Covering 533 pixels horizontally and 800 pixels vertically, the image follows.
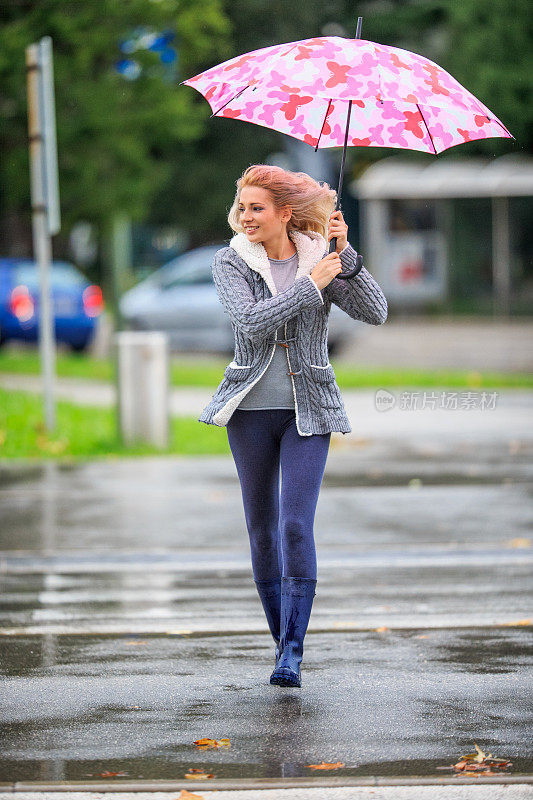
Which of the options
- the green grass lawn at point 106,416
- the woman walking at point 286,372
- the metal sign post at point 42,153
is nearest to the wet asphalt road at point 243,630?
the woman walking at point 286,372

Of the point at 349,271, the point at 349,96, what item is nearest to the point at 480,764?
the point at 349,271

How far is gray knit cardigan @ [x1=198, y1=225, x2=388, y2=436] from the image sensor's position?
4992 mm

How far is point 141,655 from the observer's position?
18.5 feet

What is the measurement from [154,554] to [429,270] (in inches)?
968

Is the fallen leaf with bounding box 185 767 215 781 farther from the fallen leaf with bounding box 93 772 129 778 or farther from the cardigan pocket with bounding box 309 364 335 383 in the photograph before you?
the cardigan pocket with bounding box 309 364 335 383

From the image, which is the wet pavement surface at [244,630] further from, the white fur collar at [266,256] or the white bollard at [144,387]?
the white fur collar at [266,256]

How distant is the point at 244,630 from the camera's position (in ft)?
19.9

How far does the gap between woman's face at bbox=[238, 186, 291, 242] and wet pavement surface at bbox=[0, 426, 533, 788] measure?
164 cm

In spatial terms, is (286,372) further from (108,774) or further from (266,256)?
(108,774)

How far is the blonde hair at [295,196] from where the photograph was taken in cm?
511

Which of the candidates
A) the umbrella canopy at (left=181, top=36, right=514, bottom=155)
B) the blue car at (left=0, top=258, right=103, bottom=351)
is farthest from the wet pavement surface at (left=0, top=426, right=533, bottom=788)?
the blue car at (left=0, top=258, right=103, bottom=351)

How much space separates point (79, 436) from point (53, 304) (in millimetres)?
9759

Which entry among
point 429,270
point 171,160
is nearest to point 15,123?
point 429,270

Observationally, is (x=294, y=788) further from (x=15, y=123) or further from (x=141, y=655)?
(x=15, y=123)
